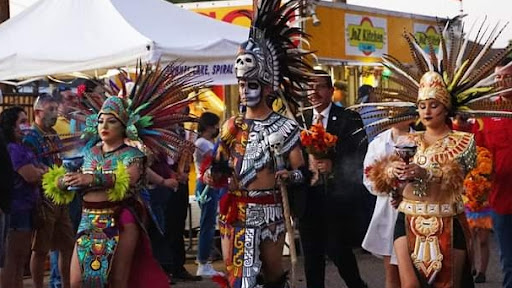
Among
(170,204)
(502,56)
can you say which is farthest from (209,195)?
(502,56)

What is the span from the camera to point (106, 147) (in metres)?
7.75

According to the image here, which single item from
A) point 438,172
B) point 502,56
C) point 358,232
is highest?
point 502,56

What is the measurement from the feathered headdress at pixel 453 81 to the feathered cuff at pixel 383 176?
→ 1.56 feet

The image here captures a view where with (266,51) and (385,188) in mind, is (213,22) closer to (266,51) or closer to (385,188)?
(266,51)

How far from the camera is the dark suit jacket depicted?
8.91 metres

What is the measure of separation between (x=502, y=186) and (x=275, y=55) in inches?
86.3

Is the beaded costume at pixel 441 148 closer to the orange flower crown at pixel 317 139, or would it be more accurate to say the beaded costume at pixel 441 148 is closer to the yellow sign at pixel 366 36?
the orange flower crown at pixel 317 139

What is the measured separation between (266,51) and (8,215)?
2.42m

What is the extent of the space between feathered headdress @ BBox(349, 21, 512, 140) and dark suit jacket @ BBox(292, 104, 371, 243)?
1145mm

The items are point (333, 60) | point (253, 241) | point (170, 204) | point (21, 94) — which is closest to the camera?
point (253, 241)

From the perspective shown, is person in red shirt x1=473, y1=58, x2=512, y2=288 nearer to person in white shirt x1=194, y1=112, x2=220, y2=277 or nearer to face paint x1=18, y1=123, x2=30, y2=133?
person in white shirt x1=194, y1=112, x2=220, y2=277

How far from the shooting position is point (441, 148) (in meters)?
7.02

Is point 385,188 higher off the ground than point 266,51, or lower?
lower

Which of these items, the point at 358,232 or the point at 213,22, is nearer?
the point at 358,232
